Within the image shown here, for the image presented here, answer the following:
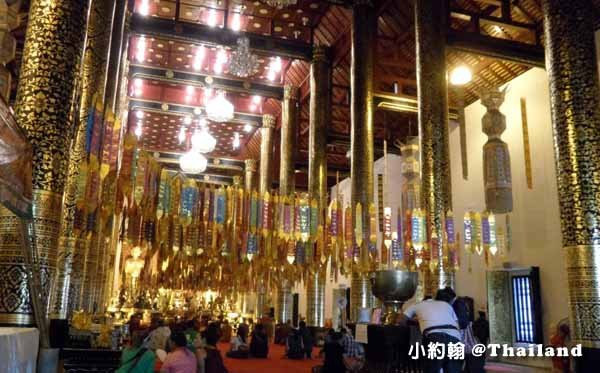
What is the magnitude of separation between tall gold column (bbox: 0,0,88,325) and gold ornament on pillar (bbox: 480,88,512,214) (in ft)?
26.2

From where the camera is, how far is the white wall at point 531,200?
924cm

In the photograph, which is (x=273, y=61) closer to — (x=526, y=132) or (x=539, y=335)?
(x=526, y=132)

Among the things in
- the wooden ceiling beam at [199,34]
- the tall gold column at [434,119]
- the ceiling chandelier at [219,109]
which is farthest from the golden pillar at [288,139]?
the tall gold column at [434,119]

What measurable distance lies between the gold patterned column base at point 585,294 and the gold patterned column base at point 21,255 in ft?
16.5

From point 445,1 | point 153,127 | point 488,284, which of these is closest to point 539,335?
point 488,284

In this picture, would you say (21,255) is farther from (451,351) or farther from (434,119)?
(434,119)

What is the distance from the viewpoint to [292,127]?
14359 millimetres

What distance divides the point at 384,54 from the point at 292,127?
10.9 feet

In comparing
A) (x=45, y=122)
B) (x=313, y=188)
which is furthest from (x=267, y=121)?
(x=45, y=122)

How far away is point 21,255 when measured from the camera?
3490 mm

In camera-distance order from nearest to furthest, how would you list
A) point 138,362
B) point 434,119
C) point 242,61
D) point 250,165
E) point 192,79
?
point 138,362, point 434,119, point 242,61, point 192,79, point 250,165

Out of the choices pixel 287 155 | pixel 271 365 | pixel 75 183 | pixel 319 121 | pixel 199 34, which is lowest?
pixel 271 365

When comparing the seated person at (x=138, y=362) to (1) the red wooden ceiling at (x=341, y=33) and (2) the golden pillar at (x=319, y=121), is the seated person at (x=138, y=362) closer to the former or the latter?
(1) the red wooden ceiling at (x=341, y=33)

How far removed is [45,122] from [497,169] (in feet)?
27.3
